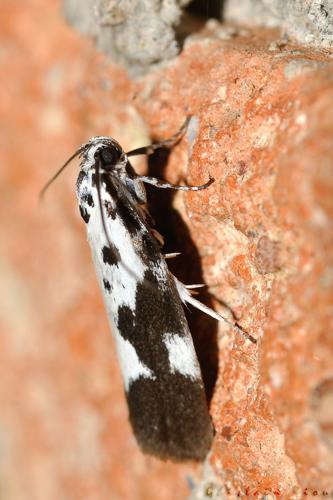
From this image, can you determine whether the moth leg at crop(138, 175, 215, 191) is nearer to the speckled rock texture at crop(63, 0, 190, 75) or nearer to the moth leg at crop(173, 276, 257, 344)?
the moth leg at crop(173, 276, 257, 344)

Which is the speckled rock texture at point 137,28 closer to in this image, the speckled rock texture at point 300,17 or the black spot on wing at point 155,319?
the speckled rock texture at point 300,17

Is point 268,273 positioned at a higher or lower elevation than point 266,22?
lower

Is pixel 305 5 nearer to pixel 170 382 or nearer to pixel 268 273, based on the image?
pixel 268 273

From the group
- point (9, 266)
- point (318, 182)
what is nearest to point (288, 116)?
point (318, 182)

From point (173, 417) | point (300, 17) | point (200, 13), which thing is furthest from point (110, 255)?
point (200, 13)

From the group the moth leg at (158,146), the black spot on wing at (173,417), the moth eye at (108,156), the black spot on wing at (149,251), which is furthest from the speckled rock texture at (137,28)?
the black spot on wing at (173,417)

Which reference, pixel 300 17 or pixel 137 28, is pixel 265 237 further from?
pixel 137 28
